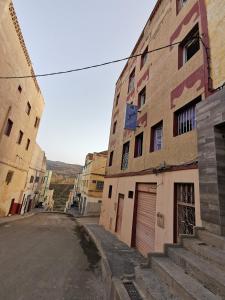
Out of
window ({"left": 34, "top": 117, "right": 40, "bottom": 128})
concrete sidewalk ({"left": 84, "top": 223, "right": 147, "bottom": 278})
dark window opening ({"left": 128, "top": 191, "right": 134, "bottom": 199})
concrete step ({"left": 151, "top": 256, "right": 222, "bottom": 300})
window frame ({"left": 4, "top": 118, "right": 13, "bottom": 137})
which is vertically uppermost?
window ({"left": 34, "top": 117, "right": 40, "bottom": 128})

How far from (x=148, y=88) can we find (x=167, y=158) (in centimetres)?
551

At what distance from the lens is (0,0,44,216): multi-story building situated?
1187 centimetres

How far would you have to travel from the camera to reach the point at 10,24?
11758mm

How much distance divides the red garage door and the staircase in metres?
3.53

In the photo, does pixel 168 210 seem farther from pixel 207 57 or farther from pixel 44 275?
pixel 207 57

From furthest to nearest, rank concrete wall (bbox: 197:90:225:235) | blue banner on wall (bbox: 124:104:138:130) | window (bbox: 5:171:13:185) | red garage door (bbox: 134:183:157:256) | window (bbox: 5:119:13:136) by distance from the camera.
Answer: window (bbox: 5:171:13:185) < window (bbox: 5:119:13:136) < blue banner on wall (bbox: 124:104:138:130) < red garage door (bbox: 134:183:157:256) < concrete wall (bbox: 197:90:225:235)

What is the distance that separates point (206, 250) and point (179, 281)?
948mm

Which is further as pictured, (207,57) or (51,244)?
(51,244)

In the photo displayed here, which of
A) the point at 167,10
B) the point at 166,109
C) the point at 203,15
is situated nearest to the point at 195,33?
the point at 203,15

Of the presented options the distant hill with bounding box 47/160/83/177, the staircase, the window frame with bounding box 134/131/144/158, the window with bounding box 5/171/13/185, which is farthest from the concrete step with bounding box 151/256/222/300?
the distant hill with bounding box 47/160/83/177

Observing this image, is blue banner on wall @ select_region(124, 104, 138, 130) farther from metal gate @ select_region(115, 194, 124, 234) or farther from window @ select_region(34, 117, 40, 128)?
window @ select_region(34, 117, 40, 128)

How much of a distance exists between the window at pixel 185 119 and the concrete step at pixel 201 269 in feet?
14.0

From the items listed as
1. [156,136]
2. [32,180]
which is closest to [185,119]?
[156,136]

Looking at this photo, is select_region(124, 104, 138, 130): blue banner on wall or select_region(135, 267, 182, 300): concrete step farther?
select_region(124, 104, 138, 130): blue banner on wall
